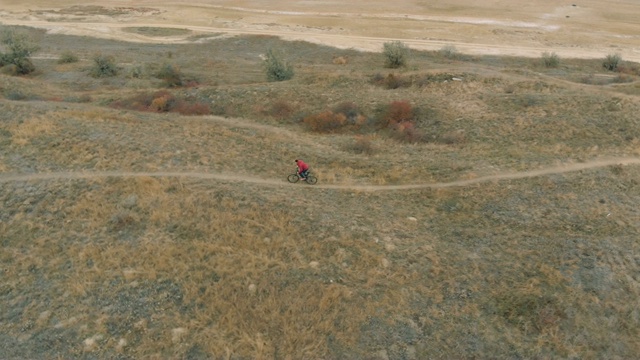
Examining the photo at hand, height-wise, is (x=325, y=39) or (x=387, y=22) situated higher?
(x=387, y=22)

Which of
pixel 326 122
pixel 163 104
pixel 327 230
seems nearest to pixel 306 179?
pixel 327 230

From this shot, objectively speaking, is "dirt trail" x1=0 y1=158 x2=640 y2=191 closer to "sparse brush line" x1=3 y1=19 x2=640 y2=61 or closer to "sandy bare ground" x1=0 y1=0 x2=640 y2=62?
"sparse brush line" x1=3 y1=19 x2=640 y2=61

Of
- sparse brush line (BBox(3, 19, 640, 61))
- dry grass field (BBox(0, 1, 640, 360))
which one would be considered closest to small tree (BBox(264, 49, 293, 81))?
dry grass field (BBox(0, 1, 640, 360))

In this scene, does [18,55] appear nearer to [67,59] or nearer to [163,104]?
[67,59]

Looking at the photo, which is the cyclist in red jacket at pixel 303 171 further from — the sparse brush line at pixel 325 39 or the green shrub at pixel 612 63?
the green shrub at pixel 612 63

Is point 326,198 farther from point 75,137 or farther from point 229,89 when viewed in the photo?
point 229,89

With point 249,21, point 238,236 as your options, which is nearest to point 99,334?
point 238,236
